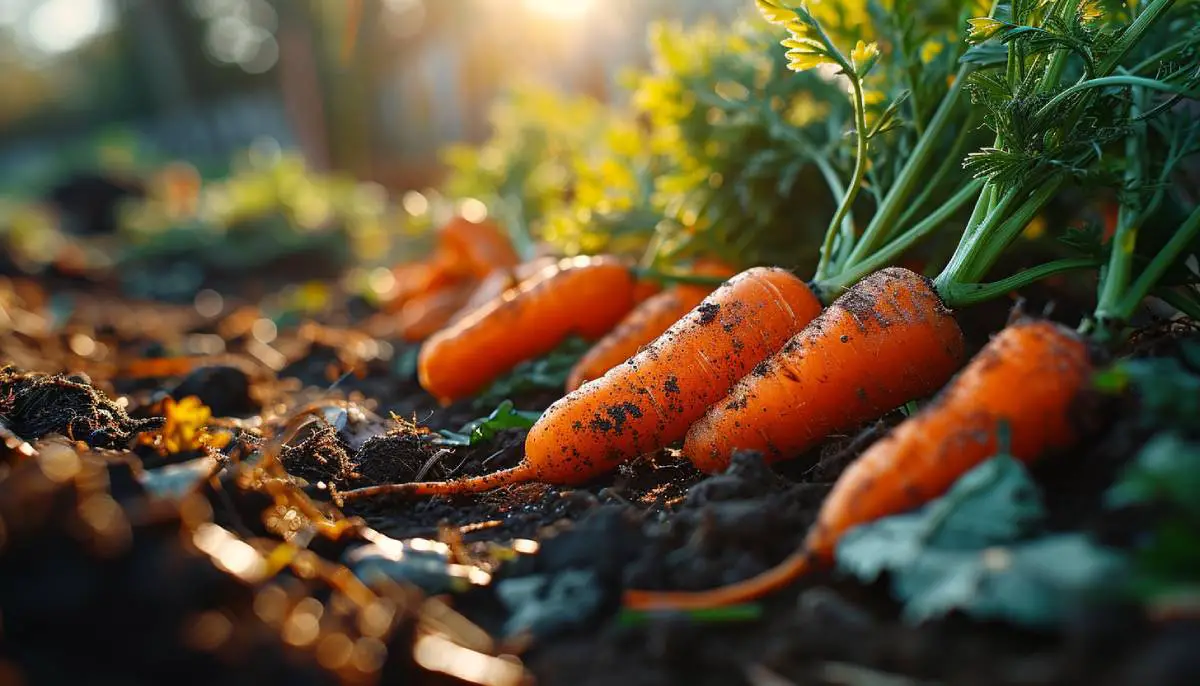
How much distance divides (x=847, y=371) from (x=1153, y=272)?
784 millimetres

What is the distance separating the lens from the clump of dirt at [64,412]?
2.34m

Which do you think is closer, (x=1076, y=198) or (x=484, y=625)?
(x=484, y=625)

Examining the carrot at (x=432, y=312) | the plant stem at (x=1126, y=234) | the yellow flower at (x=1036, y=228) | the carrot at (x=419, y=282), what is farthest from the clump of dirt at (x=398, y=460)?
the carrot at (x=419, y=282)

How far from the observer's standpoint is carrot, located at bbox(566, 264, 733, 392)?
10.4 ft

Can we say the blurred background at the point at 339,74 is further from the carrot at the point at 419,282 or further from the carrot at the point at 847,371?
the carrot at the point at 847,371

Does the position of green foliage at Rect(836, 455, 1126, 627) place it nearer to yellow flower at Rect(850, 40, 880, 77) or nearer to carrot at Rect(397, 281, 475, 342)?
yellow flower at Rect(850, 40, 880, 77)

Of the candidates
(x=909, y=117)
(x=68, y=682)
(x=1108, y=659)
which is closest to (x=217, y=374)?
(x=68, y=682)

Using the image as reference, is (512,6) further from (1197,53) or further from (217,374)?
(1197,53)

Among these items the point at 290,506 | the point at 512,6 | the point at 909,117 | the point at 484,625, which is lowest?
the point at 484,625

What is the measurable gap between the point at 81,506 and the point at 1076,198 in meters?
3.38

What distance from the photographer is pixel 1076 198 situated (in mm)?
3133

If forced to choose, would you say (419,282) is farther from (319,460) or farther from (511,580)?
(511,580)

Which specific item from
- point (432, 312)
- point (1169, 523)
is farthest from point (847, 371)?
point (432, 312)

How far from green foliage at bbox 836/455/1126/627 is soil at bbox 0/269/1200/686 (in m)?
0.05
